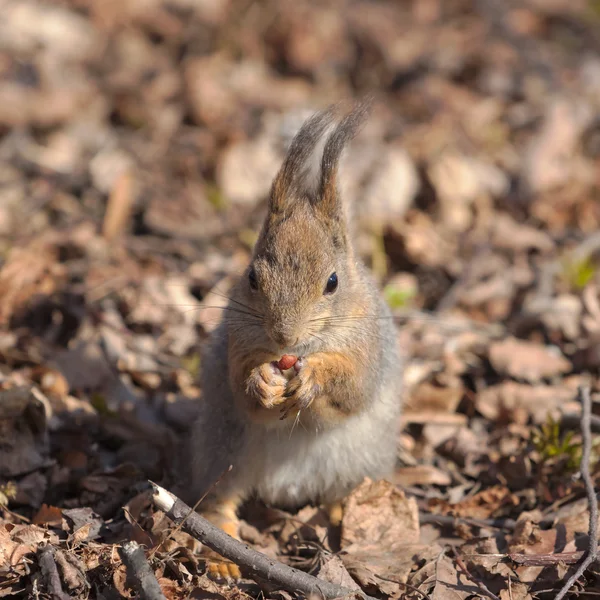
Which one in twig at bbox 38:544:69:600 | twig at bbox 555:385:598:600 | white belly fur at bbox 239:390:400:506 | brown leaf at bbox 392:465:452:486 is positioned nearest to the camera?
twig at bbox 38:544:69:600

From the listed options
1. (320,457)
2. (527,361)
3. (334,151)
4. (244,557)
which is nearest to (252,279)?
(334,151)

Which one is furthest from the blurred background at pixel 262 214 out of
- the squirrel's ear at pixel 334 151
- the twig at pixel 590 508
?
the squirrel's ear at pixel 334 151

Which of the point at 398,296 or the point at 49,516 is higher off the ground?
the point at 398,296

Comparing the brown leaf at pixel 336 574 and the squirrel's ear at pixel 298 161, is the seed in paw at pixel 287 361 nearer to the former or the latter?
the squirrel's ear at pixel 298 161

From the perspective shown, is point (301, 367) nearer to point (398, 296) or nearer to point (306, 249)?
point (306, 249)

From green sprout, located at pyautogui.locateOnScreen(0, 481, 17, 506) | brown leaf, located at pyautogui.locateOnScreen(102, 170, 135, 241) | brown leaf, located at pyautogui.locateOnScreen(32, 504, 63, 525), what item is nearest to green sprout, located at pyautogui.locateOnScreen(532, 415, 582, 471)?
brown leaf, located at pyautogui.locateOnScreen(32, 504, 63, 525)

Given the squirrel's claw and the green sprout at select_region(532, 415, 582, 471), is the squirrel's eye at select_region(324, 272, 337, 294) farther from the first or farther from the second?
the green sprout at select_region(532, 415, 582, 471)

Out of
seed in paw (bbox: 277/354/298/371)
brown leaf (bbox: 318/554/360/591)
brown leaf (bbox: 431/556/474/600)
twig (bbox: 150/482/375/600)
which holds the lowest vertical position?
brown leaf (bbox: 318/554/360/591)
